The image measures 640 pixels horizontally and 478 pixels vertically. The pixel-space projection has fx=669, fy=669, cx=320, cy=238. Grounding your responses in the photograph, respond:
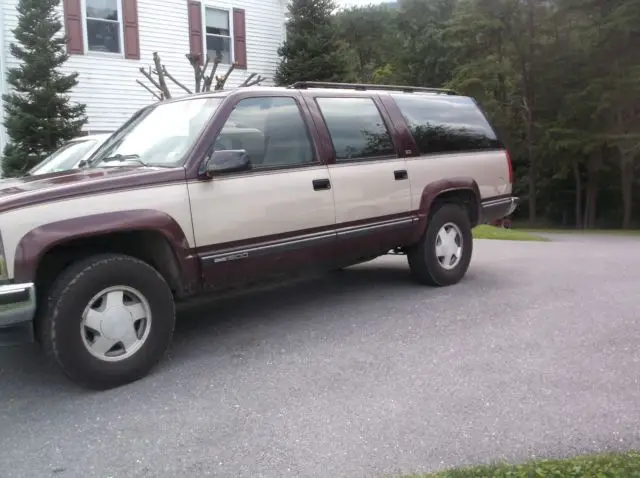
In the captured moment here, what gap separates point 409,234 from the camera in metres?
6.33

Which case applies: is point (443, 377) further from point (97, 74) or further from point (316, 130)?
point (97, 74)

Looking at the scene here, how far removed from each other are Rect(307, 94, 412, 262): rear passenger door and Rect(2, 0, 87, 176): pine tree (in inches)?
428

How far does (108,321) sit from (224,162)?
132 cm

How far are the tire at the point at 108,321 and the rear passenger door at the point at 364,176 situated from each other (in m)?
1.82

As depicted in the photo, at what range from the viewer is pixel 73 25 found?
16.5m

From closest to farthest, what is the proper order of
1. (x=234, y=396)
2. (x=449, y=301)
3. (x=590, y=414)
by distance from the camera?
(x=590, y=414), (x=234, y=396), (x=449, y=301)

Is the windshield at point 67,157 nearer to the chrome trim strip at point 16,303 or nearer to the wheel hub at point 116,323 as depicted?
the wheel hub at point 116,323

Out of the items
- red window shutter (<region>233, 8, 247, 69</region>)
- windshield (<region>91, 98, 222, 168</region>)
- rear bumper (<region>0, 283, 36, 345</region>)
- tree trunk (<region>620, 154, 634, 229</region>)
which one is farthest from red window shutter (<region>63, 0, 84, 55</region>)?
tree trunk (<region>620, 154, 634, 229</region>)

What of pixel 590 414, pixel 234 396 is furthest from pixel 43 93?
pixel 590 414

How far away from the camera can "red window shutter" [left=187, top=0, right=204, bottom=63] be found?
18.9 metres

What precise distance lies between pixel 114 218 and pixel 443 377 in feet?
7.67

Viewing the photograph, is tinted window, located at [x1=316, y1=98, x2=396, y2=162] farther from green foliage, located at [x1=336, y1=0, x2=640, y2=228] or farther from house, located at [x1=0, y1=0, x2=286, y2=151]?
Result: green foliage, located at [x1=336, y1=0, x2=640, y2=228]

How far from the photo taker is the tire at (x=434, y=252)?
261 inches

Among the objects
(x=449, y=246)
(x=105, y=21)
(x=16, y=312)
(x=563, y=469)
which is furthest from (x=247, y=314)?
(x=105, y=21)
